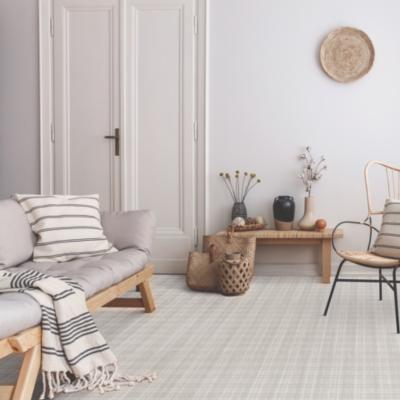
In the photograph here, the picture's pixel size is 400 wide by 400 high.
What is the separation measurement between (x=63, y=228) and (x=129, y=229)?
0.46 m

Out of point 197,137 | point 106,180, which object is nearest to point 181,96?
point 197,137

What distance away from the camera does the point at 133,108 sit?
19.7ft

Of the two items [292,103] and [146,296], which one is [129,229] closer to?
[146,296]

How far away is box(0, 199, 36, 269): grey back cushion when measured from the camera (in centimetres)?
371

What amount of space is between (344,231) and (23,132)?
111 inches

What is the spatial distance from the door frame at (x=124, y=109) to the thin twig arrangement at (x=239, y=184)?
19 cm

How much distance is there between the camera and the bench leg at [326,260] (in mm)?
5473

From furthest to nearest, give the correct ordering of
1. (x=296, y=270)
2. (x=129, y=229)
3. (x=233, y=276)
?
1. (x=296, y=270)
2. (x=233, y=276)
3. (x=129, y=229)

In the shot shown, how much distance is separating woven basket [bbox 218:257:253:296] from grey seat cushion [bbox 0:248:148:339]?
2.86ft

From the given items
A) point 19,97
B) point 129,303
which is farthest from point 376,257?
point 19,97

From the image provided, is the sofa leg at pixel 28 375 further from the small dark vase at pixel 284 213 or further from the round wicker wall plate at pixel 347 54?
the round wicker wall plate at pixel 347 54

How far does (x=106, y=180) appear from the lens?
6070 mm

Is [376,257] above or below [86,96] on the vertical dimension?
below

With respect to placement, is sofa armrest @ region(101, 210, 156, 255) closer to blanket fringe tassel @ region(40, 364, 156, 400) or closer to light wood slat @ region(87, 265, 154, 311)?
light wood slat @ region(87, 265, 154, 311)
